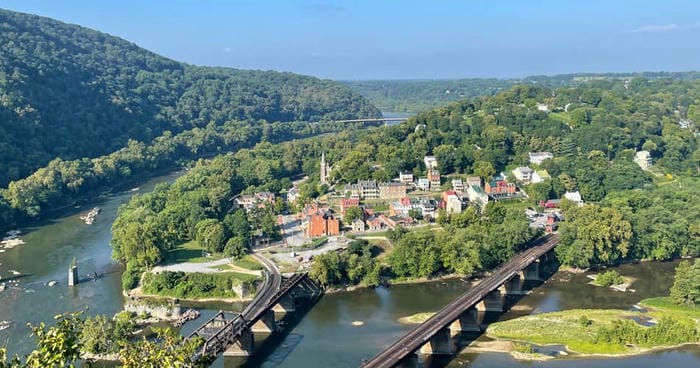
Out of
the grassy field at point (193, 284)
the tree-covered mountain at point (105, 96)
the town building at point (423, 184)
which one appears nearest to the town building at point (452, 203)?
the town building at point (423, 184)

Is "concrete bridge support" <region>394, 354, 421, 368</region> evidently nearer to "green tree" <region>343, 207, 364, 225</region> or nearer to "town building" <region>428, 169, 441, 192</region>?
"green tree" <region>343, 207, 364, 225</region>

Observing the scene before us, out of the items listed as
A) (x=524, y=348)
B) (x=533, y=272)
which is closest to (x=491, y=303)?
(x=524, y=348)

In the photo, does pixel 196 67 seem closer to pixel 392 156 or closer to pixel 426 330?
pixel 392 156

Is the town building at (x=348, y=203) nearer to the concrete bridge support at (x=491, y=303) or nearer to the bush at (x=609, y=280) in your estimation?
the concrete bridge support at (x=491, y=303)

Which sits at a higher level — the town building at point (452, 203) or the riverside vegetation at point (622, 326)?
the town building at point (452, 203)

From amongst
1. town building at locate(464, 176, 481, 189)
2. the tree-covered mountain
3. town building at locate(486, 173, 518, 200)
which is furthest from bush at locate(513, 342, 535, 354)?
the tree-covered mountain

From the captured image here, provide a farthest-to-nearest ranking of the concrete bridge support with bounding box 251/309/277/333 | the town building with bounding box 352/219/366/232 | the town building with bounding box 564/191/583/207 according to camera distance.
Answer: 1. the town building with bounding box 564/191/583/207
2. the town building with bounding box 352/219/366/232
3. the concrete bridge support with bounding box 251/309/277/333
